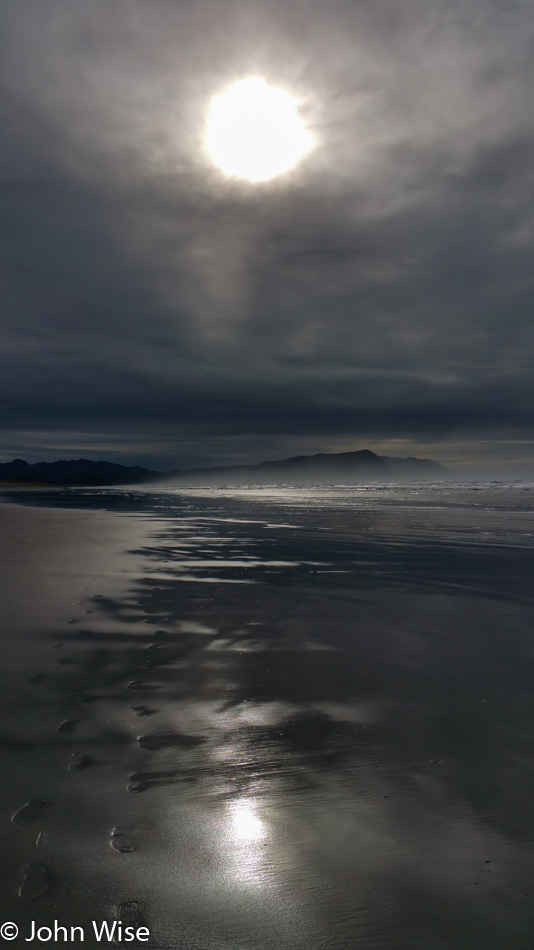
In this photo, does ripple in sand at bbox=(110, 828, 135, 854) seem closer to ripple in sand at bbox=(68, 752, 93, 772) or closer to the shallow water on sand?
the shallow water on sand

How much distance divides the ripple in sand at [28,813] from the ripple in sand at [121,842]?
0.51m

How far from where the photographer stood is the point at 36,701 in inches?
183

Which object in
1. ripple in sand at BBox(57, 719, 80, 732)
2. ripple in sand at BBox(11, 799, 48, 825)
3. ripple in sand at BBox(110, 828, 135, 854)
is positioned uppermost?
ripple in sand at BBox(11, 799, 48, 825)

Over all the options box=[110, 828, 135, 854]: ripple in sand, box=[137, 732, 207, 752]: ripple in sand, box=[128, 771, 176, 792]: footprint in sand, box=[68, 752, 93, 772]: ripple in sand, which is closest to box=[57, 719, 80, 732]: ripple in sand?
box=[68, 752, 93, 772]: ripple in sand

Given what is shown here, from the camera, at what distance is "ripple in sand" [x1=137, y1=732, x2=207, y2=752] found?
3.92 meters

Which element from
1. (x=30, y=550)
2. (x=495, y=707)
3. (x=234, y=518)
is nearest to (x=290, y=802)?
(x=495, y=707)

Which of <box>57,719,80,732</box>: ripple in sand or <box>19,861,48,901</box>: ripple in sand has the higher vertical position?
<box>19,861,48,901</box>: ripple in sand

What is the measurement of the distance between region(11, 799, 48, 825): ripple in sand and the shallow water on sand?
0.04 ft

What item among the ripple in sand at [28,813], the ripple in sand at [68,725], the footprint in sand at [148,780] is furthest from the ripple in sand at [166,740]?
the ripple in sand at [28,813]

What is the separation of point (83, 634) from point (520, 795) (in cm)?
507

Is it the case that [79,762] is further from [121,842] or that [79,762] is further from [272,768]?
[272,768]

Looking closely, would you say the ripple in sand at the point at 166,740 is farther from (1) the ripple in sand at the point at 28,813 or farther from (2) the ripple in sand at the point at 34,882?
(2) the ripple in sand at the point at 34,882

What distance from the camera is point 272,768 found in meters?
3.66

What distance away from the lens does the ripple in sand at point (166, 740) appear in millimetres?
3924
